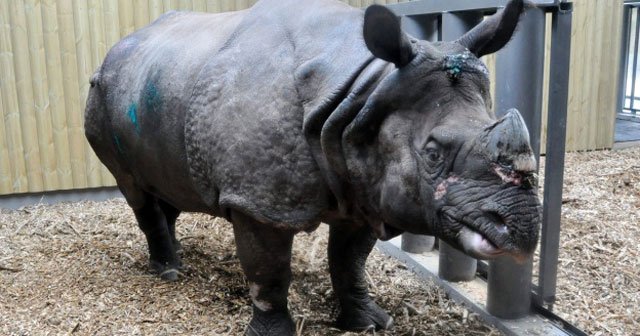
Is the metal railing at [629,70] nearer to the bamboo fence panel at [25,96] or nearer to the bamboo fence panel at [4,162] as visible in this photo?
the bamboo fence panel at [25,96]

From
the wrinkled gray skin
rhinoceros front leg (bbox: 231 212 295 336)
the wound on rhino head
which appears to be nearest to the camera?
the wrinkled gray skin

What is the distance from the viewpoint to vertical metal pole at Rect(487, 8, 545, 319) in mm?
3355

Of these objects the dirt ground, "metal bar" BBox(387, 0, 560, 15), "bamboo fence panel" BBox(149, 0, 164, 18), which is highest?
"bamboo fence panel" BBox(149, 0, 164, 18)

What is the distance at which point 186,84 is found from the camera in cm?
311

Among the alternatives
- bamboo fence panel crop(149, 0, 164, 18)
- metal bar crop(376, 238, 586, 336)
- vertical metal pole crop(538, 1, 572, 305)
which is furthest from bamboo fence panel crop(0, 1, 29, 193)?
vertical metal pole crop(538, 1, 572, 305)

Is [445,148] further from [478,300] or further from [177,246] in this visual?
[177,246]

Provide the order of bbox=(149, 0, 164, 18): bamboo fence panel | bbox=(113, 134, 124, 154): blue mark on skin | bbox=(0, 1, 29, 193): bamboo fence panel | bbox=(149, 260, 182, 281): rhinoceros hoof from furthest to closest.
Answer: bbox=(149, 0, 164, 18): bamboo fence panel → bbox=(0, 1, 29, 193): bamboo fence panel → bbox=(149, 260, 182, 281): rhinoceros hoof → bbox=(113, 134, 124, 154): blue mark on skin

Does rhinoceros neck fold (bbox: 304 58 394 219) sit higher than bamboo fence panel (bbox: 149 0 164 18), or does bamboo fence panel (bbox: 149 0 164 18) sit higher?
bamboo fence panel (bbox: 149 0 164 18)

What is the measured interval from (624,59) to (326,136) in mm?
10530

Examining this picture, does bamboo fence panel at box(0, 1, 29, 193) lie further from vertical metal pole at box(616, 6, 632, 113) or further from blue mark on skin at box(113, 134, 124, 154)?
vertical metal pole at box(616, 6, 632, 113)

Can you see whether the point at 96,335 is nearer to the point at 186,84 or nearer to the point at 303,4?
the point at 186,84

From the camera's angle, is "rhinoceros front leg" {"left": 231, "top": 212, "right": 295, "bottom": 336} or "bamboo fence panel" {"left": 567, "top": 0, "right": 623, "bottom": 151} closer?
"rhinoceros front leg" {"left": 231, "top": 212, "right": 295, "bottom": 336}

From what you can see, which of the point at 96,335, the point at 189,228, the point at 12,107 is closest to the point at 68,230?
the point at 189,228

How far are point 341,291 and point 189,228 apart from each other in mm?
2244
